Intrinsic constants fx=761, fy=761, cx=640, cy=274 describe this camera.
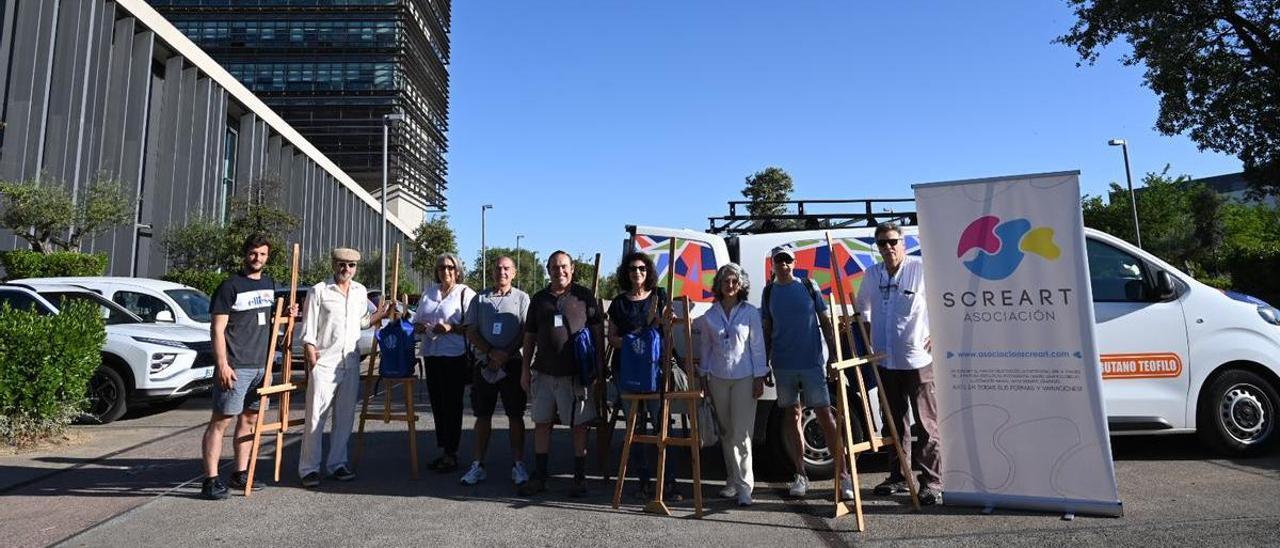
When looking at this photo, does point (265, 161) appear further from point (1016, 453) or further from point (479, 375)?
point (1016, 453)

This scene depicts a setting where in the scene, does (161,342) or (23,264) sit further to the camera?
(23,264)

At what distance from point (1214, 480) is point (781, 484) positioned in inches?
122

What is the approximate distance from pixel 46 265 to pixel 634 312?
54.1ft

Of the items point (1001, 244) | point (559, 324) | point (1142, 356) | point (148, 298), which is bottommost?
point (1142, 356)

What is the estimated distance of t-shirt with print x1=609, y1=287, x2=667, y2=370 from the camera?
528 centimetres

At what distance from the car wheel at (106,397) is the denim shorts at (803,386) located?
8017 millimetres

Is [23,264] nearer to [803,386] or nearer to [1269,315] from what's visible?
[803,386]

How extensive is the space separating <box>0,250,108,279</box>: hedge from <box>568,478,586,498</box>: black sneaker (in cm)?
1580

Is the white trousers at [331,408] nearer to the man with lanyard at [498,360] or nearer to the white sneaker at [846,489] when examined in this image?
the man with lanyard at [498,360]

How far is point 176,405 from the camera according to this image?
10750mm

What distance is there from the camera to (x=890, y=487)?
5402 millimetres

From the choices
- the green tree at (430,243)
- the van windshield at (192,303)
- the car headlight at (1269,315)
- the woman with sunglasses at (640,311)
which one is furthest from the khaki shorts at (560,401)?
the green tree at (430,243)

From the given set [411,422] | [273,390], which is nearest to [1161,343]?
[411,422]

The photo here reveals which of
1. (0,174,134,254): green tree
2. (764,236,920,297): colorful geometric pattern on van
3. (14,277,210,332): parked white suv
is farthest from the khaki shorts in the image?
(0,174,134,254): green tree
